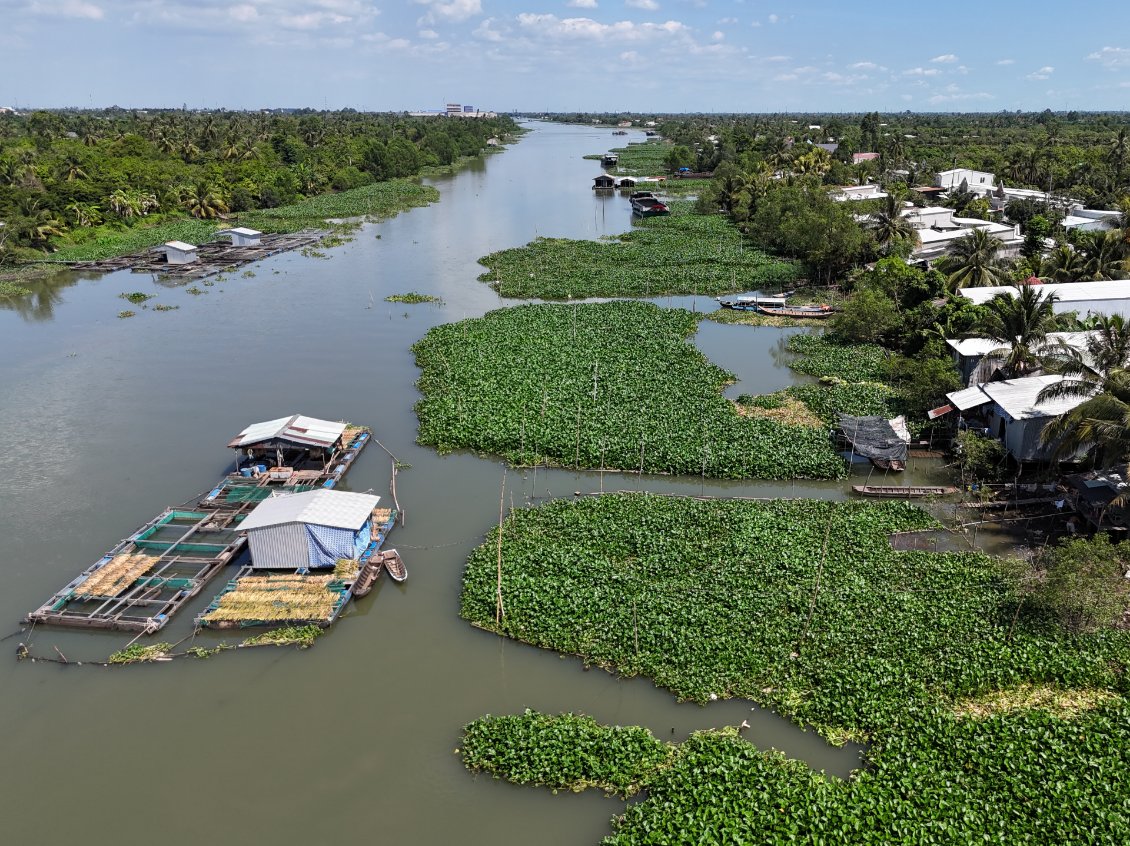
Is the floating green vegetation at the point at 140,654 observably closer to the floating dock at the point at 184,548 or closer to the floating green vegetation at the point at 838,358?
the floating dock at the point at 184,548

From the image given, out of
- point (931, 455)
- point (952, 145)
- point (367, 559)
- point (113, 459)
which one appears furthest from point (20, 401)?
point (952, 145)

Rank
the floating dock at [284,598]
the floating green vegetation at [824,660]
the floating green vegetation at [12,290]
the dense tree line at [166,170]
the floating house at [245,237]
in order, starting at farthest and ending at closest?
the dense tree line at [166,170] < the floating house at [245,237] < the floating green vegetation at [12,290] < the floating dock at [284,598] < the floating green vegetation at [824,660]

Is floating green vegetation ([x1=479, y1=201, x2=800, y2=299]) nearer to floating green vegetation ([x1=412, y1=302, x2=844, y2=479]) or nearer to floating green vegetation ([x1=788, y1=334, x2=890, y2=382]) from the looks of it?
floating green vegetation ([x1=412, y1=302, x2=844, y2=479])

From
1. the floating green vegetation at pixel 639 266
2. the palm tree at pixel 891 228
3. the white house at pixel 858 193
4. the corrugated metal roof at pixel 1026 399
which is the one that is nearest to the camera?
the corrugated metal roof at pixel 1026 399

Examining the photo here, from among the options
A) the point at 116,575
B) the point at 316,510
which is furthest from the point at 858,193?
the point at 116,575

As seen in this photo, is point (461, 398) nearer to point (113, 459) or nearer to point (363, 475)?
point (363, 475)

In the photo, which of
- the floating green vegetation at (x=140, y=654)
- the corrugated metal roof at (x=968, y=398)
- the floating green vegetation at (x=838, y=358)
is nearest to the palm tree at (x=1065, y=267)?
the floating green vegetation at (x=838, y=358)
